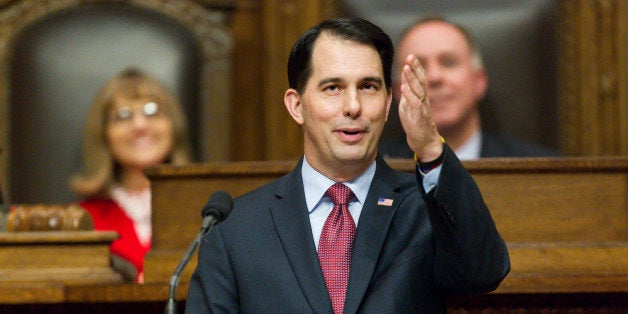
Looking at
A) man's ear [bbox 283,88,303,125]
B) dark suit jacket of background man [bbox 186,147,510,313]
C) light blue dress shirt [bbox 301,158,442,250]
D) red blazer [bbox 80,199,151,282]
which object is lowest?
red blazer [bbox 80,199,151,282]

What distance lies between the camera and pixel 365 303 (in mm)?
1892

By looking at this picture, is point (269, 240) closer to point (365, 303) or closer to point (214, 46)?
point (365, 303)

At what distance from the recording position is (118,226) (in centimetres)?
332

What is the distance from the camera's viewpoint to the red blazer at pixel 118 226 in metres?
3.21

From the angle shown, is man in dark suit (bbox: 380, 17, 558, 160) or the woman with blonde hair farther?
the woman with blonde hair

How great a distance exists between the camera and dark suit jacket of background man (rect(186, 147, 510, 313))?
71.6 inches

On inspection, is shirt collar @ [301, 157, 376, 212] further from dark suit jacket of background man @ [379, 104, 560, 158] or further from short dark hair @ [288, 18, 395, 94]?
dark suit jacket of background man @ [379, 104, 560, 158]

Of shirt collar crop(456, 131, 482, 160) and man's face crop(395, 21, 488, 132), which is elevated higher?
man's face crop(395, 21, 488, 132)

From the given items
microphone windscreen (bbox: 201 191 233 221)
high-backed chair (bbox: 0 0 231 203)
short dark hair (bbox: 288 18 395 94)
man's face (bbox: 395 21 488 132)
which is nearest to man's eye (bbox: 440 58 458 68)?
man's face (bbox: 395 21 488 132)

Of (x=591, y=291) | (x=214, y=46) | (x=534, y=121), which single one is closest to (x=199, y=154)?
(x=214, y=46)

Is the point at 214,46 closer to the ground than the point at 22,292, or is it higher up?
higher up

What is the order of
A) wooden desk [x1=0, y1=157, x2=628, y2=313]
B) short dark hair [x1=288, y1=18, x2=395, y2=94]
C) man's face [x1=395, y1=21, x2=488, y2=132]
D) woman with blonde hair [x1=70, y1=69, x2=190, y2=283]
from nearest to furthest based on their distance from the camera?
short dark hair [x1=288, y1=18, x2=395, y2=94] → wooden desk [x1=0, y1=157, x2=628, y2=313] → man's face [x1=395, y1=21, x2=488, y2=132] → woman with blonde hair [x1=70, y1=69, x2=190, y2=283]

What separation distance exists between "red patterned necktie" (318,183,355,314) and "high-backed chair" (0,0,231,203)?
1942mm

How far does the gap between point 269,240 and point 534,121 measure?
2.03 meters
